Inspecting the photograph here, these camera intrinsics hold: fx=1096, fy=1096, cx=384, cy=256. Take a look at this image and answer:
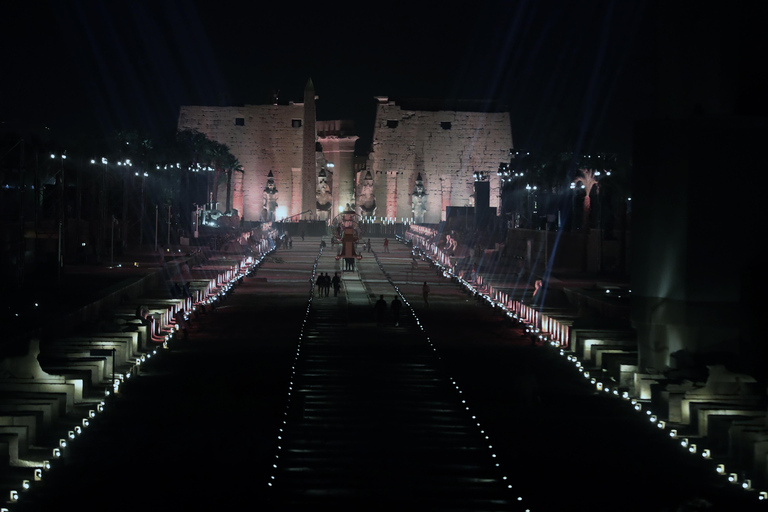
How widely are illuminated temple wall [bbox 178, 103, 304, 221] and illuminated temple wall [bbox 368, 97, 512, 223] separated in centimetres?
611

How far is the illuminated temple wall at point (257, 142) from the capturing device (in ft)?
268

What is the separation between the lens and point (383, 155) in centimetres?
8150

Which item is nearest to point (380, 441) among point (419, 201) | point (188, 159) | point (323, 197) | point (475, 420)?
point (475, 420)

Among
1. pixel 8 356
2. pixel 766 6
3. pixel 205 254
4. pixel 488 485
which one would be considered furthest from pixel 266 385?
pixel 205 254

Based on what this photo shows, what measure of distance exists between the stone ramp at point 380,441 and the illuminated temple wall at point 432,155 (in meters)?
59.3

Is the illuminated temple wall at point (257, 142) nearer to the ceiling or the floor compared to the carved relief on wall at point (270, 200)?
nearer to the ceiling

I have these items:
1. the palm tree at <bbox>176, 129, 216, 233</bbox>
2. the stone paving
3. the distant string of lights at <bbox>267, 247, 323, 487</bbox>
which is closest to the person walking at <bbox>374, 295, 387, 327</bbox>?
the stone paving

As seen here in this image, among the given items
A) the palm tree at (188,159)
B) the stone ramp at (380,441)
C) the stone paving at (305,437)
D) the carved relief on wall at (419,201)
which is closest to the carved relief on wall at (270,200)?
the palm tree at (188,159)

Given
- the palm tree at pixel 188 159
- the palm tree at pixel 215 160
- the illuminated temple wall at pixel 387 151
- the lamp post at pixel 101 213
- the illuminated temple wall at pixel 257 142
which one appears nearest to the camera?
the lamp post at pixel 101 213

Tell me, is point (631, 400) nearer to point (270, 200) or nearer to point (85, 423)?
point (85, 423)

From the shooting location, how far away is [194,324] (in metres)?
26.0

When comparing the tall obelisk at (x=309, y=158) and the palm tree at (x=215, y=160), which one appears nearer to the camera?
the palm tree at (x=215, y=160)

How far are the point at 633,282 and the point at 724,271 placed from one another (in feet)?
7.33

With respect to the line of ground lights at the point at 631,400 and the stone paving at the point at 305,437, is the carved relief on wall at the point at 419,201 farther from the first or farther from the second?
the stone paving at the point at 305,437
